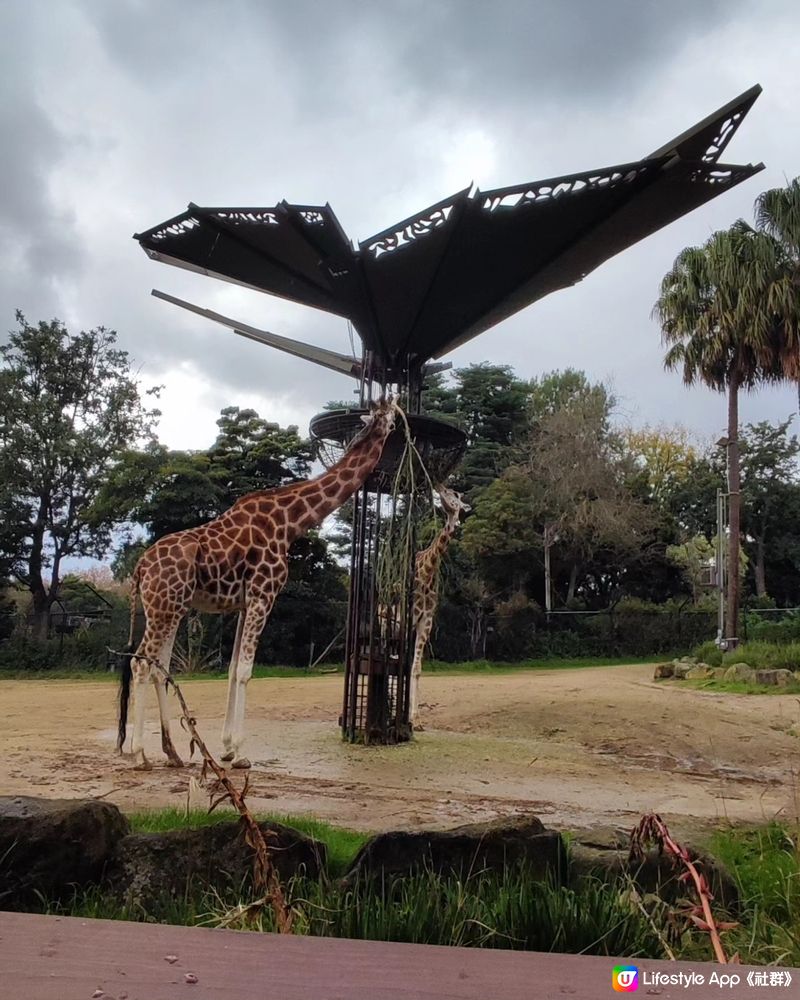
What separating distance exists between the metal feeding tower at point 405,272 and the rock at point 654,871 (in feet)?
18.8

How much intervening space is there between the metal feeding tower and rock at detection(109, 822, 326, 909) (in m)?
5.71

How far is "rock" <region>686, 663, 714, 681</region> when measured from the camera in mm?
19234

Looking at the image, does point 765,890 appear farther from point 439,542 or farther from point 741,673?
point 741,673

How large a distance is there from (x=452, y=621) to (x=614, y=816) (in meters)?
22.2

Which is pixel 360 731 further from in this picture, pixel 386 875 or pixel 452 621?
pixel 452 621

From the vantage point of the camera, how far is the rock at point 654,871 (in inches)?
137

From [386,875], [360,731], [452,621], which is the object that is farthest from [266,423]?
[386,875]

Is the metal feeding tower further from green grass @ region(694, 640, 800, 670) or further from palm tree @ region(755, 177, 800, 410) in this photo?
palm tree @ region(755, 177, 800, 410)

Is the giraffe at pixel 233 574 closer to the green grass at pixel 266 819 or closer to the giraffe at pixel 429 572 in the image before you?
the giraffe at pixel 429 572

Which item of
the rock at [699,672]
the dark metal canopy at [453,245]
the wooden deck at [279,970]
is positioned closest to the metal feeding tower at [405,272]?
the dark metal canopy at [453,245]

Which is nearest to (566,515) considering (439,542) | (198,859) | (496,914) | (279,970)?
(439,542)

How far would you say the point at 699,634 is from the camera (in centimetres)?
3003

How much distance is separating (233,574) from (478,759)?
3254 mm

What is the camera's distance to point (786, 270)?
22203 millimetres
